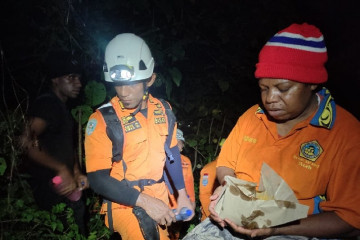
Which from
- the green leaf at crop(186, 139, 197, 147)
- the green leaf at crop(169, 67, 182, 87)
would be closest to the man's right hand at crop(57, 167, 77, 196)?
the green leaf at crop(169, 67, 182, 87)

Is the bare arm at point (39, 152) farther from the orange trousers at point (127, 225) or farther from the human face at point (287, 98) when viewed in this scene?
the human face at point (287, 98)

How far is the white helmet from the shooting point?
9.17 feet

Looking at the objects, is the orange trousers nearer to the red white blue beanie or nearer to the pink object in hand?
the pink object in hand

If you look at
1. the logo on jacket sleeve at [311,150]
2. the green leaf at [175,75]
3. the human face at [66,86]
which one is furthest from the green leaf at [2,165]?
the logo on jacket sleeve at [311,150]

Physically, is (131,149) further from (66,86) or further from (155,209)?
(66,86)

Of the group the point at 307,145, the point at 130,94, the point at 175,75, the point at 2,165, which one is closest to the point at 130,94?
the point at 130,94

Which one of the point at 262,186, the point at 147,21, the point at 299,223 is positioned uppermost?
the point at 147,21

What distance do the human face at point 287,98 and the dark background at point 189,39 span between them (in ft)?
7.55

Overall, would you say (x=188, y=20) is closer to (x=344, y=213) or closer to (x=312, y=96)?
(x=312, y=96)

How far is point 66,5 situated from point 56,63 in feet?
2.97

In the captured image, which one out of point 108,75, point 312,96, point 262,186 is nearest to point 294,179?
point 262,186

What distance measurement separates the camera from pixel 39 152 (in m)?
3.25

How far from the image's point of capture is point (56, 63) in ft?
11.8

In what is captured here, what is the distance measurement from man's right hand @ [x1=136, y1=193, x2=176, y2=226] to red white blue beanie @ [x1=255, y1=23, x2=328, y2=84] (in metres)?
1.64
